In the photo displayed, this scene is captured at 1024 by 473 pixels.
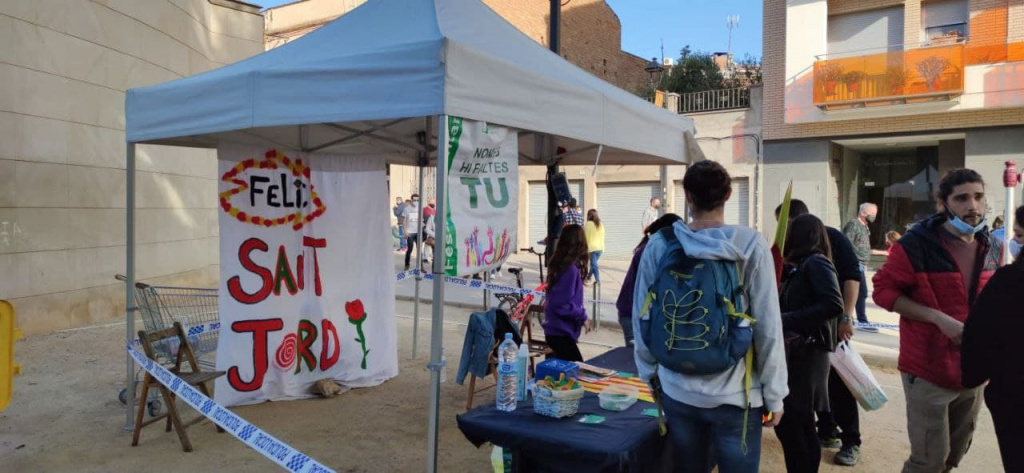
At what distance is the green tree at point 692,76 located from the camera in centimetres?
2628

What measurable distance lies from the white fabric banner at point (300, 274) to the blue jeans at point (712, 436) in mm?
3933

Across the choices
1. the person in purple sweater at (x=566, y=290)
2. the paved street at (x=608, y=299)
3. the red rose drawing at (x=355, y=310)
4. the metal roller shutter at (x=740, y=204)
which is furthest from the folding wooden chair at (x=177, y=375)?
the metal roller shutter at (x=740, y=204)

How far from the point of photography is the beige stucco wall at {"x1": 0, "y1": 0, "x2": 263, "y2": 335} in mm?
8203

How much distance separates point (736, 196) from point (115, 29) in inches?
626

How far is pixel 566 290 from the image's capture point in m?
5.37

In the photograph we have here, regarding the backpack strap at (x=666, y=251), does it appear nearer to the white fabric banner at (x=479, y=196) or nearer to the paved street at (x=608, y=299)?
the white fabric banner at (x=479, y=196)

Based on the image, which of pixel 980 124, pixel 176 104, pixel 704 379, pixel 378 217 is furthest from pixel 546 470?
pixel 980 124

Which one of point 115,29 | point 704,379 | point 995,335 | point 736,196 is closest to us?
point 995,335

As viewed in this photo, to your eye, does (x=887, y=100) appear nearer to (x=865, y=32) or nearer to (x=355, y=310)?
(x=865, y=32)

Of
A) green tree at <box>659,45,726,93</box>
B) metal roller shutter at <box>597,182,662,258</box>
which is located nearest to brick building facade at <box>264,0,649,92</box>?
green tree at <box>659,45,726,93</box>

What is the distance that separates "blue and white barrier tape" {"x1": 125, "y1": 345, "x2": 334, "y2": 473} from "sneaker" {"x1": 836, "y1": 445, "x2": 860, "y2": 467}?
3.43 m

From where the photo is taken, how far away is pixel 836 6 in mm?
17672

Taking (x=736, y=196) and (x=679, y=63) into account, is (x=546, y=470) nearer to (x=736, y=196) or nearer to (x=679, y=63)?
(x=736, y=196)

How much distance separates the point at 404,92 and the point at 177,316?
352 centimetres
